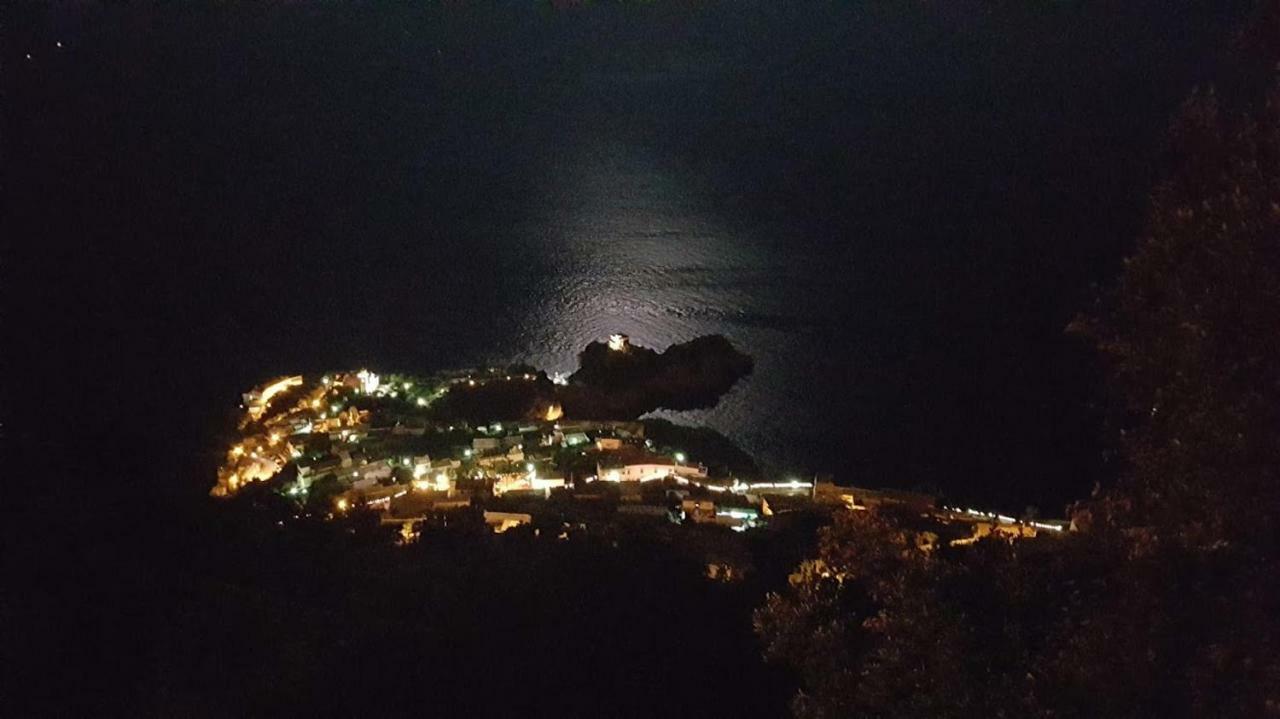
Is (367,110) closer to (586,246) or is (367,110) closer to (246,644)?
(586,246)

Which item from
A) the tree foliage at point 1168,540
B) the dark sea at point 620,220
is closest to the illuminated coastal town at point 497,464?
the dark sea at point 620,220

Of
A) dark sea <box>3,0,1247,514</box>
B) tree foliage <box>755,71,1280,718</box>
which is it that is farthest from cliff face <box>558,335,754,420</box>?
tree foliage <box>755,71,1280,718</box>

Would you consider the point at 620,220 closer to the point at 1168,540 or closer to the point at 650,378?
the point at 650,378

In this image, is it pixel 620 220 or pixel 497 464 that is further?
pixel 620 220

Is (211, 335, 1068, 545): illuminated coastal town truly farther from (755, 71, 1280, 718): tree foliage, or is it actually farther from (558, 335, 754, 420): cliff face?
(755, 71, 1280, 718): tree foliage

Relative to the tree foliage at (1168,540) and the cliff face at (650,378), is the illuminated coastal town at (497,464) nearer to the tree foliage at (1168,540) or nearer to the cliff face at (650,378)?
the cliff face at (650,378)

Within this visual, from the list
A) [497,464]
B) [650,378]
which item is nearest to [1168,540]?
[497,464]
